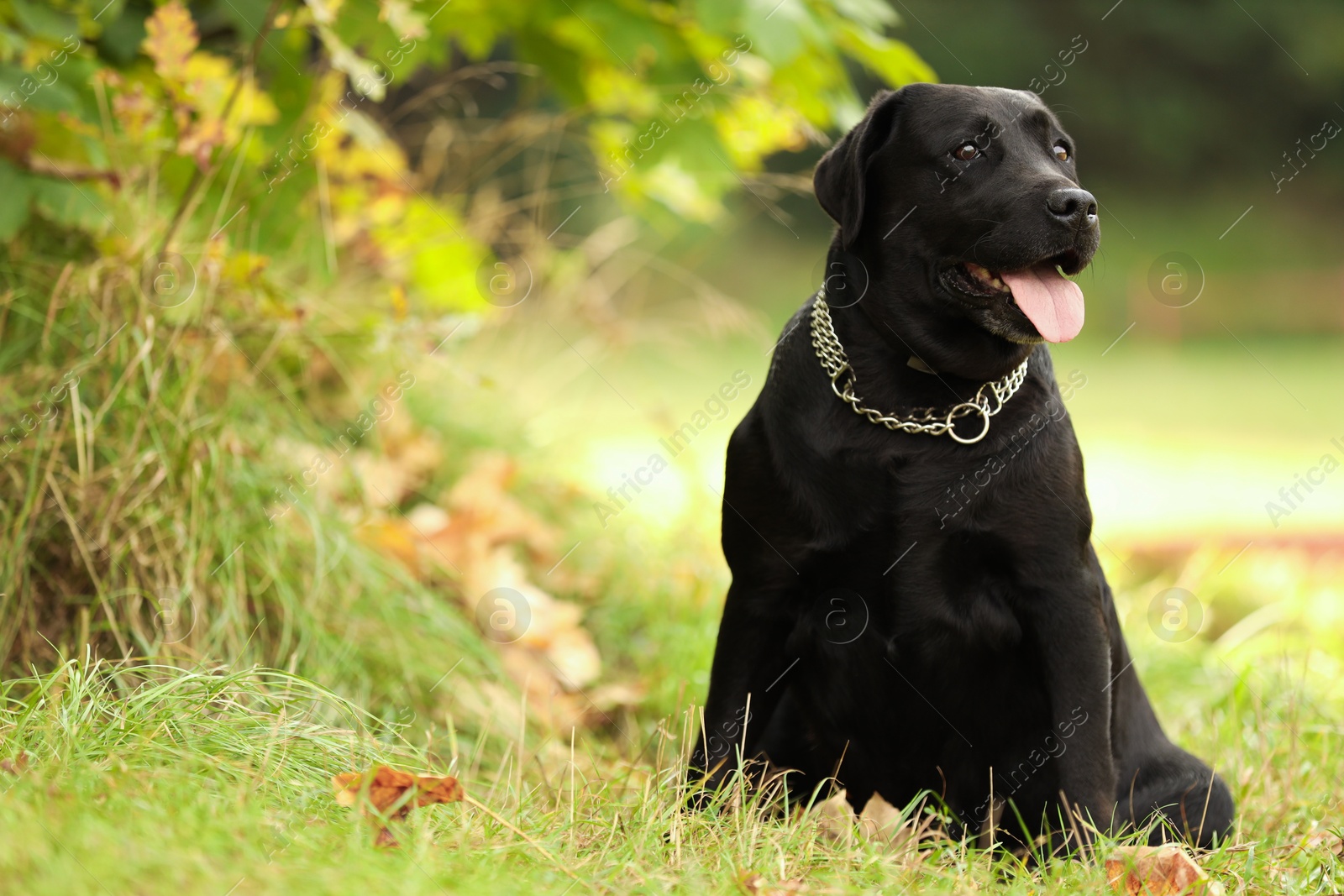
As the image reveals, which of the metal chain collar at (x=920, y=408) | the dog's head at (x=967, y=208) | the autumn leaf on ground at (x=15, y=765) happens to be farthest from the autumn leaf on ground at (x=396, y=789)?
the dog's head at (x=967, y=208)

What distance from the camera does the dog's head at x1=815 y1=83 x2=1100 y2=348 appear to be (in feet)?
6.71

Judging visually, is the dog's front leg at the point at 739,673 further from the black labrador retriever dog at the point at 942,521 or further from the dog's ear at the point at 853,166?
the dog's ear at the point at 853,166

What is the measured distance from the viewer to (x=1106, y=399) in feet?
38.3

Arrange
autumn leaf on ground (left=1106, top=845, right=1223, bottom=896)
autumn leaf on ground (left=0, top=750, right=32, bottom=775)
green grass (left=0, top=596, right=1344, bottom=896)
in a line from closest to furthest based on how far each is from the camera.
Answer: green grass (left=0, top=596, right=1344, bottom=896)
autumn leaf on ground (left=0, top=750, right=32, bottom=775)
autumn leaf on ground (left=1106, top=845, right=1223, bottom=896)

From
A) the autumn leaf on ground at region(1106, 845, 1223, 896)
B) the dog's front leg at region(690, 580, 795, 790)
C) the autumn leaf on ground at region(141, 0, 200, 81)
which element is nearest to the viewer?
the autumn leaf on ground at region(1106, 845, 1223, 896)

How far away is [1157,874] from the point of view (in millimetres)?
1879

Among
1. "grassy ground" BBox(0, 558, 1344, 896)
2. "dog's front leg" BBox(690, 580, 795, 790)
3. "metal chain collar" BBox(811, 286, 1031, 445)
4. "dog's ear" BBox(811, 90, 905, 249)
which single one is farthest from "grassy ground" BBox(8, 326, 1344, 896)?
"dog's ear" BBox(811, 90, 905, 249)

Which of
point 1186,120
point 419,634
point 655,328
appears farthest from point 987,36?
point 419,634

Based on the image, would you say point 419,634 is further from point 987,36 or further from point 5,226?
point 987,36

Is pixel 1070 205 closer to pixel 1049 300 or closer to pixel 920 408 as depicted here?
pixel 1049 300

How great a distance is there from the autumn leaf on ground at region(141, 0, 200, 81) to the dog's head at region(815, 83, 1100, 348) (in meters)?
1.30

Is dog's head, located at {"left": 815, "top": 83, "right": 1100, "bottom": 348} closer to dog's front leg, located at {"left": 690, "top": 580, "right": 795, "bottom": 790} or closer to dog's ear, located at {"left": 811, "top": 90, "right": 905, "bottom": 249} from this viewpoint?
dog's ear, located at {"left": 811, "top": 90, "right": 905, "bottom": 249}

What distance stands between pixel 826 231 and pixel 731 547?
62.2 ft

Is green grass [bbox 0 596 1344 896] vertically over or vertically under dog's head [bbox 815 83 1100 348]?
under
